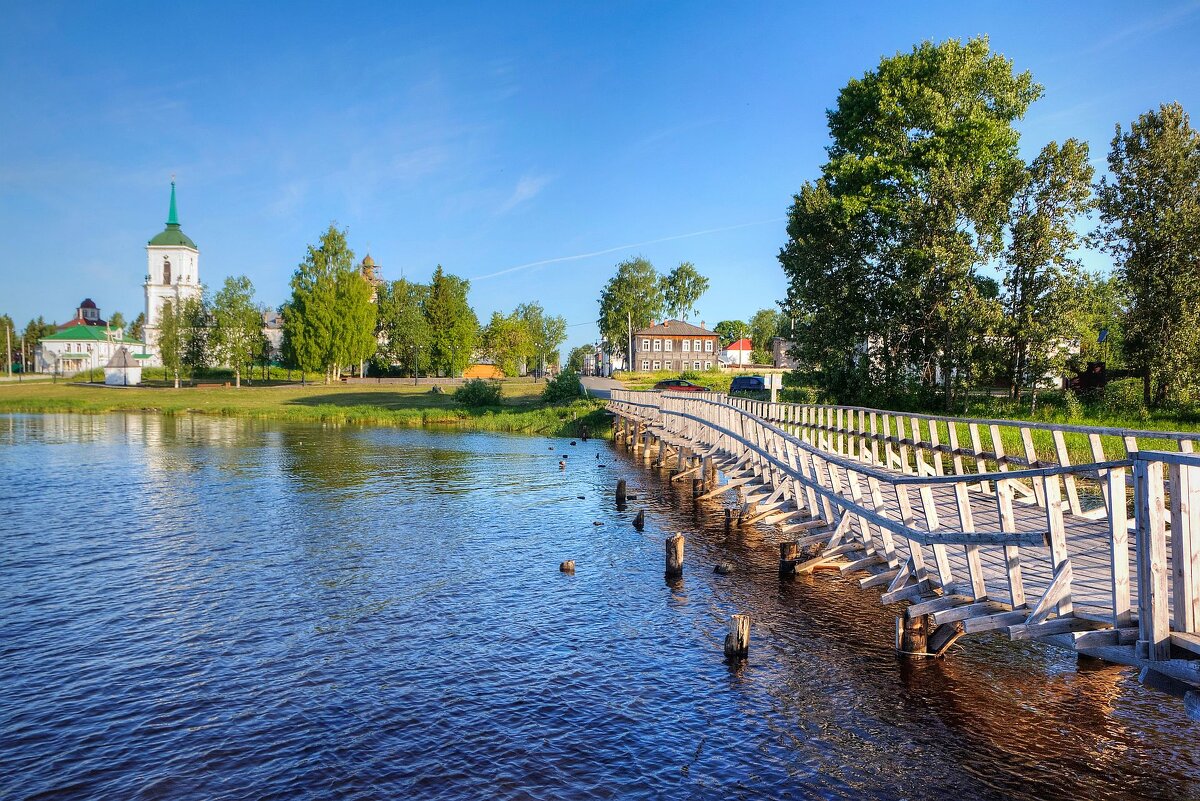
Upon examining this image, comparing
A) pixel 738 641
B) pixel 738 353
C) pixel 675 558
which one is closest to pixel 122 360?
pixel 675 558

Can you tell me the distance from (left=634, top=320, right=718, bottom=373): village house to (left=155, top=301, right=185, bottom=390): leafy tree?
62448mm

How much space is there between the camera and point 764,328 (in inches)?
7254

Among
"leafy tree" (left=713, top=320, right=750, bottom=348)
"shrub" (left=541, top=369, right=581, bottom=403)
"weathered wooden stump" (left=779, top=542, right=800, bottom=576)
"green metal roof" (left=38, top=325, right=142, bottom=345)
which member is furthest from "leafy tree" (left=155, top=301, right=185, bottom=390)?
"leafy tree" (left=713, top=320, right=750, bottom=348)

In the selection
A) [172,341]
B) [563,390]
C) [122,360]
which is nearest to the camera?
[563,390]

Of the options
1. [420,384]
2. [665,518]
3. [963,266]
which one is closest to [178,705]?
[665,518]

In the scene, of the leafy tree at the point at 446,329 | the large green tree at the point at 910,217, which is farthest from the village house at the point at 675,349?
the large green tree at the point at 910,217

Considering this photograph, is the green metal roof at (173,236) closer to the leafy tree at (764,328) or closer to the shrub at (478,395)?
the shrub at (478,395)

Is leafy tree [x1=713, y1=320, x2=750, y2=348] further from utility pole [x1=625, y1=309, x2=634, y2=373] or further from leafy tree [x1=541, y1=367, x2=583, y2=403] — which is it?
leafy tree [x1=541, y1=367, x2=583, y2=403]

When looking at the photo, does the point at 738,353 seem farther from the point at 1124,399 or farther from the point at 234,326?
the point at 1124,399

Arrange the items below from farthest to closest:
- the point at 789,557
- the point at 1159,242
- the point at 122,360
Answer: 1. the point at 122,360
2. the point at 1159,242
3. the point at 789,557

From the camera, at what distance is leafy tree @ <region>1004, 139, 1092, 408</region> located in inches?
1261

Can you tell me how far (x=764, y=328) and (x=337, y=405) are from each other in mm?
133913

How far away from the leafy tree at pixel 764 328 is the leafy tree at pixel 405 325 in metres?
82.2

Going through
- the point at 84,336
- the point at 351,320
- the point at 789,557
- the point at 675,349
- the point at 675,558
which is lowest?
the point at 675,558
